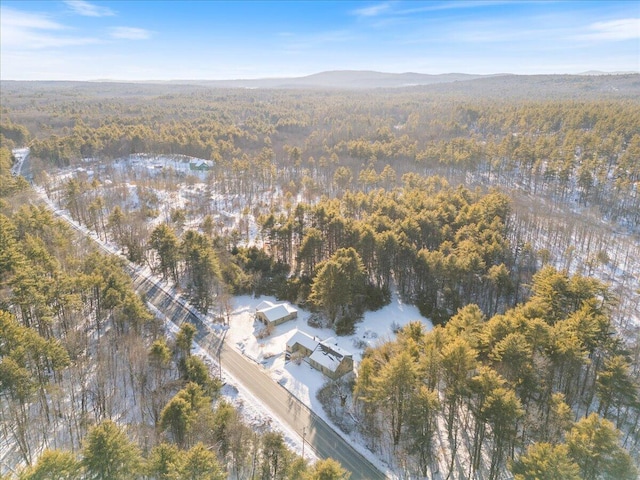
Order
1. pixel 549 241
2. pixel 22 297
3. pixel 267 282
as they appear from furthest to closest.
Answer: pixel 549 241, pixel 267 282, pixel 22 297

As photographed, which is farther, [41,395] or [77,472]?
[41,395]

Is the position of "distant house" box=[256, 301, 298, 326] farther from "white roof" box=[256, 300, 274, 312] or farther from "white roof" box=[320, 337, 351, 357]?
"white roof" box=[320, 337, 351, 357]

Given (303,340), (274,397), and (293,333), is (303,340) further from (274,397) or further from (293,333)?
(274,397)

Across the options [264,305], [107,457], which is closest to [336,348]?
[264,305]

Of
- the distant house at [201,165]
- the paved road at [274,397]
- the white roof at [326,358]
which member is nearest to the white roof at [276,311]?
the paved road at [274,397]

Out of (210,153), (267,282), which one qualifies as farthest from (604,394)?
(210,153)

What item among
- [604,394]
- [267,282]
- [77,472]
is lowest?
[267,282]

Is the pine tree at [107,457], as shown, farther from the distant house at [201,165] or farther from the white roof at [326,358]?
the distant house at [201,165]

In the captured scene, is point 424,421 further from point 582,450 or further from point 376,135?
point 376,135
